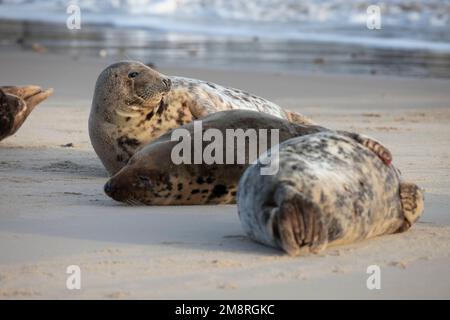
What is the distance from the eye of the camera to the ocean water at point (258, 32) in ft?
54.1

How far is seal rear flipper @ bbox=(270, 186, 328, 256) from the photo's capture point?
16.3 feet

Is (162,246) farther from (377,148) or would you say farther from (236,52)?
(236,52)

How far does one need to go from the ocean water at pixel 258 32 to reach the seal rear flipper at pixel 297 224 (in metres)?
10.1

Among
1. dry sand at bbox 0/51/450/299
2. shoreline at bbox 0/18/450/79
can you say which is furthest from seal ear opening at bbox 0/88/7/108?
shoreline at bbox 0/18/450/79

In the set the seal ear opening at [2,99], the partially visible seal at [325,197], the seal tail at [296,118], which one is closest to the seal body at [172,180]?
the partially visible seal at [325,197]

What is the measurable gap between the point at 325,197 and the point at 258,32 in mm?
16746

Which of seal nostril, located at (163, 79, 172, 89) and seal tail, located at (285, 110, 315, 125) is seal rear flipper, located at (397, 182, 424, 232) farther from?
seal tail, located at (285, 110, 315, 125)

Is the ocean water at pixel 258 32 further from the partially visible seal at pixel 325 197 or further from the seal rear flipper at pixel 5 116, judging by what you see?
the partially visible seal at pixel 325 197

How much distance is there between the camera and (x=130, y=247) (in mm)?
5332

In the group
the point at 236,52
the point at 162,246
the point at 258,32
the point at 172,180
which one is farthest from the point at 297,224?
the point at 258,32

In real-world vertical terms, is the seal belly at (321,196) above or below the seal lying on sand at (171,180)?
above

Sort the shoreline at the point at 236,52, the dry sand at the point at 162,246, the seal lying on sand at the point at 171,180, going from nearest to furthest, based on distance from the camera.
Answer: the dry sand at the point at 162,246, the seal lying on sand at the point at 171,180, the shoreline at the point at 236,52

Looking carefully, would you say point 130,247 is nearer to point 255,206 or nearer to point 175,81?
point 255,206

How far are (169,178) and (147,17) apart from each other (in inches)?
786
